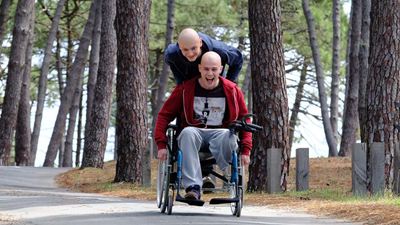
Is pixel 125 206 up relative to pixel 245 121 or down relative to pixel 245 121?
down

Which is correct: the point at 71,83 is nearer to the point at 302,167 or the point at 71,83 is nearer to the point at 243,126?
the point at 302,167

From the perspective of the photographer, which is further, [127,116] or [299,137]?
[299,137]

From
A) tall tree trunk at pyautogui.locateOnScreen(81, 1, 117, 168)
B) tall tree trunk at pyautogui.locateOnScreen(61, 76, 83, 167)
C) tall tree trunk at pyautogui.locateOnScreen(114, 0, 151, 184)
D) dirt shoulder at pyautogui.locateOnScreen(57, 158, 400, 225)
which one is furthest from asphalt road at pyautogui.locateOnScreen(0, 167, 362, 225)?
tall tree trunk at pyautogui.locateOnScreen(61, 76, 83, 167)

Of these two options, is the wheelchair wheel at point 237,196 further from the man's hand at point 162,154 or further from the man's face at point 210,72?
the man's face at point 210,72

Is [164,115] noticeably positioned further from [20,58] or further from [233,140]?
[20,58]

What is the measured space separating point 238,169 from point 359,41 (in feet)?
61.2

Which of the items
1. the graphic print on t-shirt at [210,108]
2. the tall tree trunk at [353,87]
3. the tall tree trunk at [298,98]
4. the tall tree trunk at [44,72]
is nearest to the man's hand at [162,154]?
the graphic print on t-shirt at [210,108]

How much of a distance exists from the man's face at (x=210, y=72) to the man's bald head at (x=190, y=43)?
0.19 metres

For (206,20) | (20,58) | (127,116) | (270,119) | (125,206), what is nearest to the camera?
(125,206)

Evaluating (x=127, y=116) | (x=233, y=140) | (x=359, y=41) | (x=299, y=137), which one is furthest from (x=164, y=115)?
(x=299, y=137)

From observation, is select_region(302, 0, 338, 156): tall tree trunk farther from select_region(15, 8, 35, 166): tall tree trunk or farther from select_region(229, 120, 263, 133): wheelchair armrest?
select_region(229, 120, 263, 133): wheelchair armrest

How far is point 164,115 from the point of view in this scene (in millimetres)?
10297

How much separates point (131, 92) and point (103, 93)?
634 centimetres

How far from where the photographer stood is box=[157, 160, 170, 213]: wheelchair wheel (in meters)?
10.2
